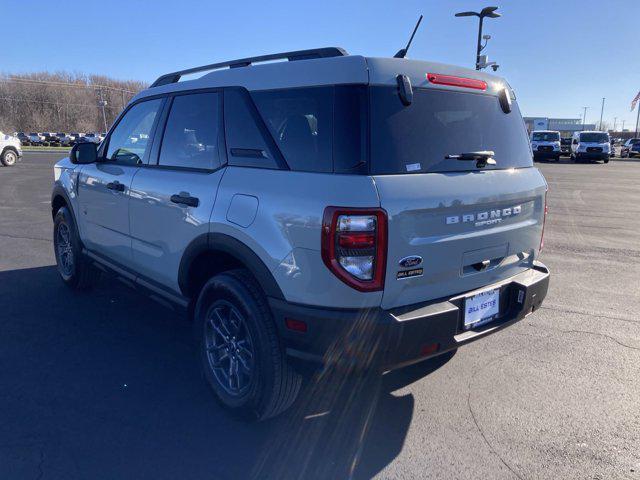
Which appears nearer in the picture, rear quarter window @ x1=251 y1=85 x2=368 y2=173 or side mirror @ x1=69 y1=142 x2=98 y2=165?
rear quarter window @ x1=251 y1=85 x2=368 y2=173

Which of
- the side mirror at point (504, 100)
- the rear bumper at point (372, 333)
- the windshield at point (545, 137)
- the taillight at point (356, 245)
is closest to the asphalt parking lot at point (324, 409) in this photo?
the rear bumper at point (372, 333)

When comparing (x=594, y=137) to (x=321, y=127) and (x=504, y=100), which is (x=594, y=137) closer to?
(x=504, y=100)

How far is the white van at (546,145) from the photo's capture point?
103 feet

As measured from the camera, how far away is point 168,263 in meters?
3.40

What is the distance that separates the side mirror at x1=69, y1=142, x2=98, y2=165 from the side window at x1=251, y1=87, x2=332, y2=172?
94.0 inches

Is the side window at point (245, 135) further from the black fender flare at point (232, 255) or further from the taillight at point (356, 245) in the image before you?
the taillight at point (356, 245)

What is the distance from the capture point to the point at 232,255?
9.06 ft

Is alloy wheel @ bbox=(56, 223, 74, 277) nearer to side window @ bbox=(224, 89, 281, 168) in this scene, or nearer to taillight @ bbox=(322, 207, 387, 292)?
side window @ bbox=(224, 89, 281, 168)

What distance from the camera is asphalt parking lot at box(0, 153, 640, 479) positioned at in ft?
8.37

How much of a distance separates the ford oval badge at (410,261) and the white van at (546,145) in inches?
1266

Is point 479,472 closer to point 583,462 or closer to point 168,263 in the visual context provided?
point 583,462

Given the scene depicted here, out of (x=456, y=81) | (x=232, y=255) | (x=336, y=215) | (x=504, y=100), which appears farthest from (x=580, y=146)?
(x=336, y=215)

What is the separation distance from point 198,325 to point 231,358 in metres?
0.36

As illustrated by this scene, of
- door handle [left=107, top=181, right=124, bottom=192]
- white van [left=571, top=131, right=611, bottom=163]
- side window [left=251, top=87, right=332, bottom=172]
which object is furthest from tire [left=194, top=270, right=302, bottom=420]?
white van [left=571, top=131, right=611, bottom=163]
